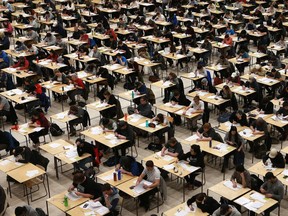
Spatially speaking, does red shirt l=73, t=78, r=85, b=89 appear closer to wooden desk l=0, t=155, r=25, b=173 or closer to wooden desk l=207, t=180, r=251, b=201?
wooden desk l=0, t=155, r=25, b=173

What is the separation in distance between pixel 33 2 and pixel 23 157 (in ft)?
74.6

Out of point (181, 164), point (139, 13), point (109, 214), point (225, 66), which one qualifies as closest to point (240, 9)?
point (139, 13)

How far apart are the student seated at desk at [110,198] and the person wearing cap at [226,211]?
2240 millimetres

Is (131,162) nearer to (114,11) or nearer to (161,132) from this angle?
(161,132)

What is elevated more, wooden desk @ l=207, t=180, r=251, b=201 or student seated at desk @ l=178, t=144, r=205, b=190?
student seated at desk @ l=178, t=144, r=205, b=190

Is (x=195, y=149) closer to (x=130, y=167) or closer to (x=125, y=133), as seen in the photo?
(x=130, y=167)

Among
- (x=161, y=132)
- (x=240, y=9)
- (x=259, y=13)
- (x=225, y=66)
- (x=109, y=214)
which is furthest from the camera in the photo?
(x=240, y=9)

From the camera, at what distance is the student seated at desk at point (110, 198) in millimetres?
11609

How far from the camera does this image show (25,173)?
42.9ft

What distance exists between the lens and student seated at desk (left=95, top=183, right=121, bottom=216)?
457 inches

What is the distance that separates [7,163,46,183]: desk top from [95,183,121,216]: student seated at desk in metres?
2.12

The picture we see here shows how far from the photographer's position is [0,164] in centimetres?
1362

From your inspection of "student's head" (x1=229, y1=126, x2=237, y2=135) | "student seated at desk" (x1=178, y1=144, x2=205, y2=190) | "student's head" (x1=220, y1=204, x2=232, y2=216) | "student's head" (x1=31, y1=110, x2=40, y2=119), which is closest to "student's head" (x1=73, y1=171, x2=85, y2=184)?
"student seated at desk" (x1=178, y1=144, x2=205, y2=190)

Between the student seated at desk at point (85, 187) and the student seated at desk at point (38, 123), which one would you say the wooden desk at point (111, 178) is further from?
the student seated at desk at point (38, 123)
